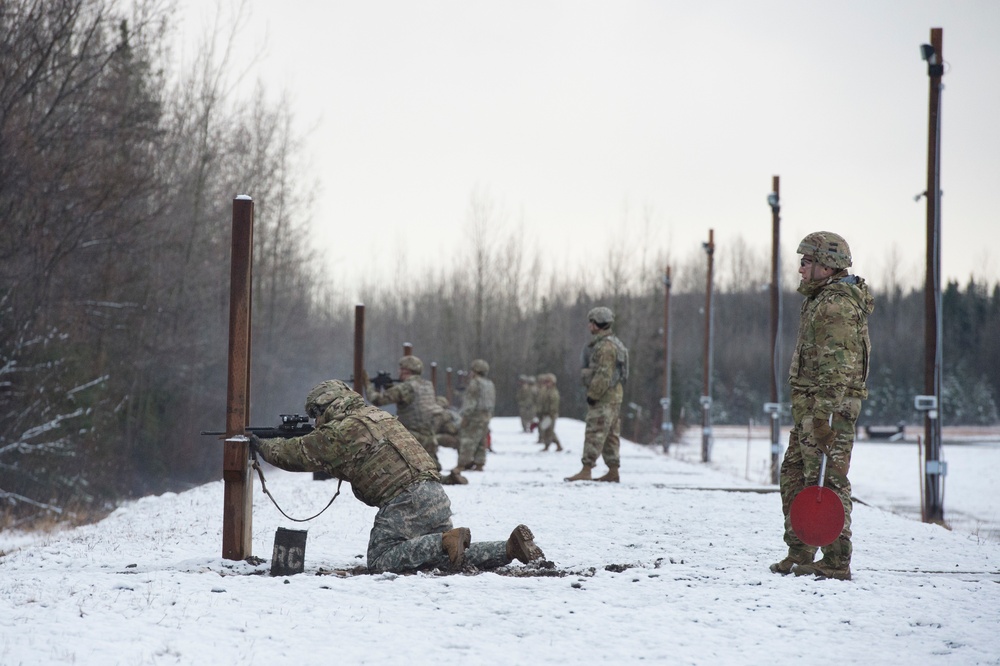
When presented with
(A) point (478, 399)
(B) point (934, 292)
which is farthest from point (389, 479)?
(B) point (934, 292)

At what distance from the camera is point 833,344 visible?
281 inches

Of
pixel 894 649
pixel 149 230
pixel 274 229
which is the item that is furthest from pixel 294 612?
pixel 274 229

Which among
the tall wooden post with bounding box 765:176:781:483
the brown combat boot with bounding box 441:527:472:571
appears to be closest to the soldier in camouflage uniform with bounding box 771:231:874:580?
the brown combat boot with bounding box 441:527:472:571

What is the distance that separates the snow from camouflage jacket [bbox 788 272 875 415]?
4.12 ft

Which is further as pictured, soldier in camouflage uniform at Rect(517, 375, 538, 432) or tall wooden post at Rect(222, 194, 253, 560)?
soldier in camouflage uniform at Rect(517, 375, 538, 432)

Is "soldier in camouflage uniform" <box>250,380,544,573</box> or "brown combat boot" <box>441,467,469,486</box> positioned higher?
"soldier in camouflage uniform" <box>250,380,544,573</box>

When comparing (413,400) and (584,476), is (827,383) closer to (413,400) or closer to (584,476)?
(584,476)

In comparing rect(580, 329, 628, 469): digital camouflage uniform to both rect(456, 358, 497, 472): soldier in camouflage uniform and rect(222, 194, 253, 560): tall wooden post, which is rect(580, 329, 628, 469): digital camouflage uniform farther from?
rect(222, 194, 253, 560): tall wooden post

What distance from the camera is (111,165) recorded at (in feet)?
75.5

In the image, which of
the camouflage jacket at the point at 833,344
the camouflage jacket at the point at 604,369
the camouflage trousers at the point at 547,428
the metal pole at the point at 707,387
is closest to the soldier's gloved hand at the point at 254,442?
the camouflage jacket at the point at 833,344

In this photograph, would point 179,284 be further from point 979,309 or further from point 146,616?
point 979,309

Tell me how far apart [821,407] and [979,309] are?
3673 inches

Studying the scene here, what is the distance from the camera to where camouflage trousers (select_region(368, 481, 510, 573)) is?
727 centimetres

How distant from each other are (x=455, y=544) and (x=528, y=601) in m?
0.99
